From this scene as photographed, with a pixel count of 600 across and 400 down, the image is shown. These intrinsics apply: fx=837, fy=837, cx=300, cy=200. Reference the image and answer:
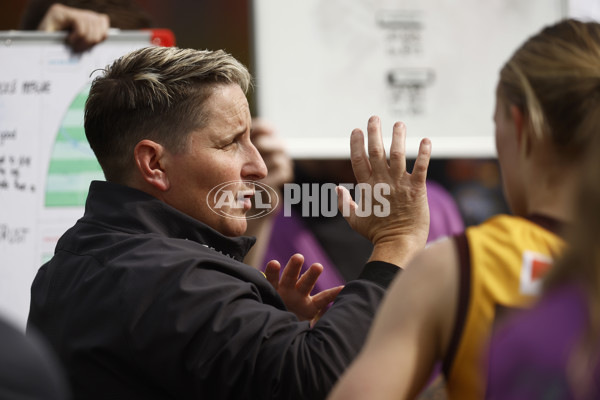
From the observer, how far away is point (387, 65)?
3205 millimetres

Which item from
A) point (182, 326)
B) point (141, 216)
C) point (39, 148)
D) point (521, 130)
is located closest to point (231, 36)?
point (39, 148)

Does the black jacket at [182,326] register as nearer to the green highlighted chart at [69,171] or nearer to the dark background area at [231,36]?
the green highlighted chart at [69,171]

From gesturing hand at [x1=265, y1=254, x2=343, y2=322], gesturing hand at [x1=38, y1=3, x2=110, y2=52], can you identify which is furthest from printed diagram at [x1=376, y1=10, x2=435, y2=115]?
gesturing hand at [x1=265, y1=254, x2=343, y2=322]

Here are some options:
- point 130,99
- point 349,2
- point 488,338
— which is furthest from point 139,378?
point 349,2

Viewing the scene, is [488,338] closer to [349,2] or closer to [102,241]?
[102,241]

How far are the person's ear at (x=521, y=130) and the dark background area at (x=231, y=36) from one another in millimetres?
2636

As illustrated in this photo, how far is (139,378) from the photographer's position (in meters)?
1.55

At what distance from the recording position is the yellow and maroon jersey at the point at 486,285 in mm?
1114

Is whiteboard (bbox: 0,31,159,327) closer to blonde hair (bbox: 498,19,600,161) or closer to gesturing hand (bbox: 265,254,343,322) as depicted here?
gesturing hand (bbox: 265,254,343,322)

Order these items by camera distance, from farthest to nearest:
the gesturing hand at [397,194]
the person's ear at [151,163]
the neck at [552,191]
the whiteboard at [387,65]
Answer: the whiteboard at [387,65] < the person's ear at [151,163] < the gesturing hand at [397,194] < the neck at [552,191]

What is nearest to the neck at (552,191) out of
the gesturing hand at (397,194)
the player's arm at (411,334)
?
the player's arm at (411,334)

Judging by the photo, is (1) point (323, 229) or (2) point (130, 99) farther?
(1) point (323, 229)

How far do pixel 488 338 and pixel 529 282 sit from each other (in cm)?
10

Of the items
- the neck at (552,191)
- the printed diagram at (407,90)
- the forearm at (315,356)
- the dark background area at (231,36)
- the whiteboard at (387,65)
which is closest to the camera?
the neck at (552,191)
